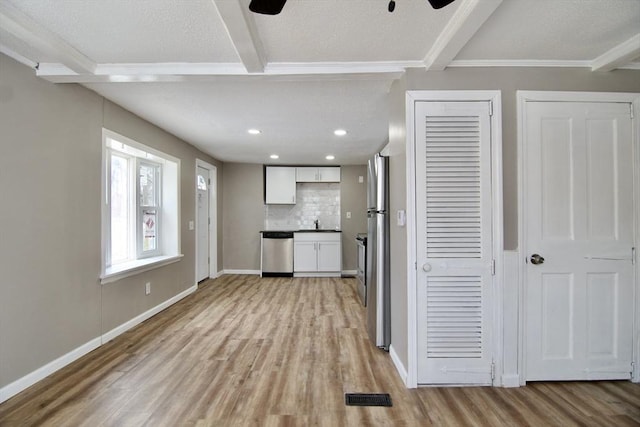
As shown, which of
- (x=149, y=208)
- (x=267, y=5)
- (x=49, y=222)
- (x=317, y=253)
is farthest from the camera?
(x=317, y=253)

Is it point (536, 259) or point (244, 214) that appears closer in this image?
point (536, 259)

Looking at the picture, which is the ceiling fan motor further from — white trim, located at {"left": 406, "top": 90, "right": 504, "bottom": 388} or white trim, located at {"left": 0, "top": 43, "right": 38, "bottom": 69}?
white trim, located at {"left": 0, "top": 43, "right": 38, "bottom": 69}

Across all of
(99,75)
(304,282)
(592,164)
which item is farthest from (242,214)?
(592,164)

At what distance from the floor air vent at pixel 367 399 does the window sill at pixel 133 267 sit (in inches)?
97.1

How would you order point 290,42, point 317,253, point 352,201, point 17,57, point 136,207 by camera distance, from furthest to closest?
point 352,201
point 317,253
point 136,207
point 17,57
point 290,42

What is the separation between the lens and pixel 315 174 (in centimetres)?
638

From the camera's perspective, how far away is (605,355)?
2.19 meters

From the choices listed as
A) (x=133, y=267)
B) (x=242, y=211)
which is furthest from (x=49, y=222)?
(x=242, y=211)

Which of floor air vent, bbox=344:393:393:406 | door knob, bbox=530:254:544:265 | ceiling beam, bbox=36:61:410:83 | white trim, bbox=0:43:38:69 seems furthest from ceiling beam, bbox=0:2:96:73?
door knob, bbox=530:254:544:265

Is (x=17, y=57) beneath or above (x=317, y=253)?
above

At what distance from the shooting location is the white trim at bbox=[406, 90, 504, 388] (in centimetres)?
214

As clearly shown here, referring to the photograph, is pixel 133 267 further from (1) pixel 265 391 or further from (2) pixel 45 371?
(1) pixel 265 391

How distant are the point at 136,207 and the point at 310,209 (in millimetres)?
3583

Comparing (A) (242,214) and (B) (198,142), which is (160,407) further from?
(A) (242,214)
